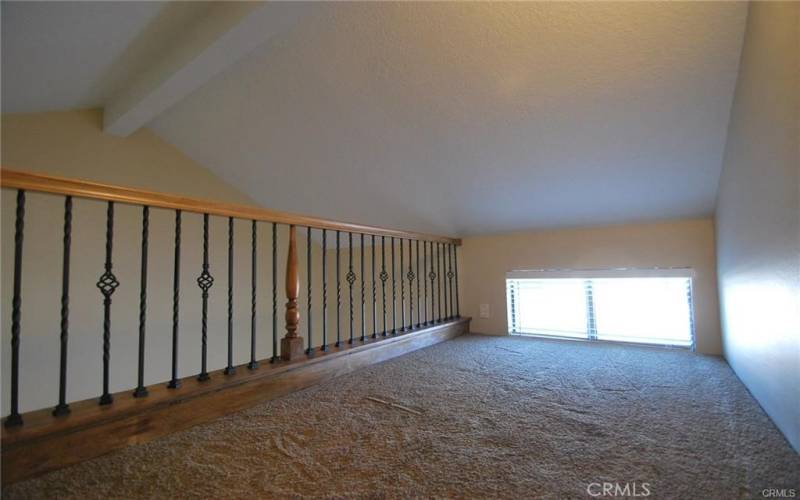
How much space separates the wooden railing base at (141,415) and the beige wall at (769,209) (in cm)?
159

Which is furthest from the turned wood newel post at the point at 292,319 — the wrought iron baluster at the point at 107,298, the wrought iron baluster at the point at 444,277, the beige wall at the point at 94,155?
the beige wall at the point at 94,155

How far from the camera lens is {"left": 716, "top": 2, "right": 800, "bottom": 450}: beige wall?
856 millimetres

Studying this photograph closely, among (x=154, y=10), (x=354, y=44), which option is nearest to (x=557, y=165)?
(x=354, y=44)

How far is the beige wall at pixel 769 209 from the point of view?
0.86 metres

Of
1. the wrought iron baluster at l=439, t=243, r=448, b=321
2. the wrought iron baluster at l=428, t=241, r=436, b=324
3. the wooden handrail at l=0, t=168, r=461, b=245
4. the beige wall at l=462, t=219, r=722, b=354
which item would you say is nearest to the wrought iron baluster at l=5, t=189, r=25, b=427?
the wooden handrail at l=0, t=168, r=461, b=245

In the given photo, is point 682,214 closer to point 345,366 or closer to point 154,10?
point 345,366

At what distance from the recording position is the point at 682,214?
7.05ft

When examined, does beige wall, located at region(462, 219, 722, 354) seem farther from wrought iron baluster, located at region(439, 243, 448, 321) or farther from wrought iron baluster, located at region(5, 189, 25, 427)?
wrought iron baluster, located at region(5, 189, 25, 427)

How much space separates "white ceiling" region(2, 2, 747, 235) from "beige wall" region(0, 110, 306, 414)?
9.9 inches

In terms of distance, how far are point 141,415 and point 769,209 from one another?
1.99m

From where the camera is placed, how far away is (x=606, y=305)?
96.9 inches

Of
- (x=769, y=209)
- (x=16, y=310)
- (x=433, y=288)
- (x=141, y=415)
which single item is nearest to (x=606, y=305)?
(x=433, y=288)

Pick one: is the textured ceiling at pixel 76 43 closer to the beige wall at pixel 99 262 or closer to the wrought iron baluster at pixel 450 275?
the beige wall at pixel 99 262

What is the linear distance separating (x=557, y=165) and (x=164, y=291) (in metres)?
3.04
